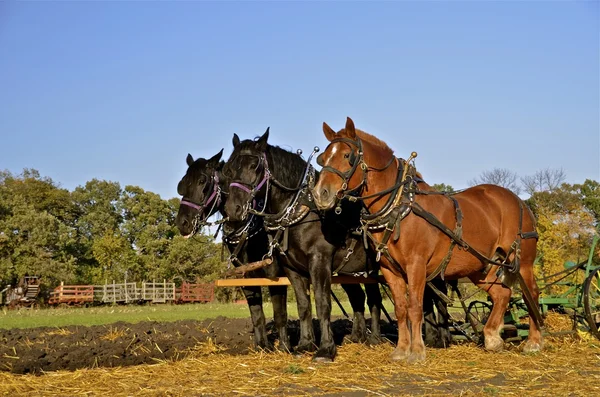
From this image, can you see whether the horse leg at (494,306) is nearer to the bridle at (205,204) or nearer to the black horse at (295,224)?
the black horse at (295,224)

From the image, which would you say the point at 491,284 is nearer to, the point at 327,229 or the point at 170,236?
the point at 327,229

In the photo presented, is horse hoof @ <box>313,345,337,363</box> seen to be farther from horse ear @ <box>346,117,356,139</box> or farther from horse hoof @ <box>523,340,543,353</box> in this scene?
horse ear @ <box>346,117,356,139</box>

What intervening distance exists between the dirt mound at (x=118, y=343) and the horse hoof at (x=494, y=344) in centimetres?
305

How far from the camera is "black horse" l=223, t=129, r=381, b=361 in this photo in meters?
8.72

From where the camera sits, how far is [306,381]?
6961mm

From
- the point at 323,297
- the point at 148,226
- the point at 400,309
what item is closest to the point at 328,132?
the point at 323,297

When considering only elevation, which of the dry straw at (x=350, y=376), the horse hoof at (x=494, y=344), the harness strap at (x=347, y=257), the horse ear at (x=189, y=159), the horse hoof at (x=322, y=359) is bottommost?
the dry straw at (x=350, y=376)

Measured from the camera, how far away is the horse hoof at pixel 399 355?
26.3 ft

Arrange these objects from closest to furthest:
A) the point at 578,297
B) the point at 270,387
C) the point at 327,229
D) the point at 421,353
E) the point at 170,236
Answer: the point at 270,387 → the point at 421,353 → the point at 327,229 → the point at 578,297 → the point at 170,236

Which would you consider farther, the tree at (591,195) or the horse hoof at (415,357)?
the tree at (591,195)

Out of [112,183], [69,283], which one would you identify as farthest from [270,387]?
[112,183]

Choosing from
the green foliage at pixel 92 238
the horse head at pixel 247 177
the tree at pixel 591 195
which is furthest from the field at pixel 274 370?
the tree at pixel 591 195

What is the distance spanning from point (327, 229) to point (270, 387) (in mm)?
2680

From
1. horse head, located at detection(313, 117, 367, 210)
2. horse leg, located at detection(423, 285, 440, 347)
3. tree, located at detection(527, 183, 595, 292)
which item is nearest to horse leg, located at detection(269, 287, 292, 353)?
horse leg, located at detection(423, 285, 440, 347)
